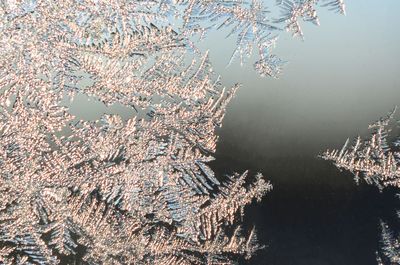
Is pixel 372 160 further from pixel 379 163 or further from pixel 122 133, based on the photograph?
pixel 122 133

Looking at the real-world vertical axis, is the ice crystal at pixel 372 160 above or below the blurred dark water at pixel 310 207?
above

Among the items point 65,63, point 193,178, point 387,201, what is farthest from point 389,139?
point 65,63

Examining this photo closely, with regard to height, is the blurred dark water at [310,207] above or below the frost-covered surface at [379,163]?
below

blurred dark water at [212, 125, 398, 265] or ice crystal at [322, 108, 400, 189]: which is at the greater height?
ice crystal at [322, 108, 400, 189]

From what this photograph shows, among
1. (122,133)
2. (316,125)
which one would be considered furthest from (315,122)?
(122,133)

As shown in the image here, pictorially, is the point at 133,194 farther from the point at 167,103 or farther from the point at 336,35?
the point at 336,35
